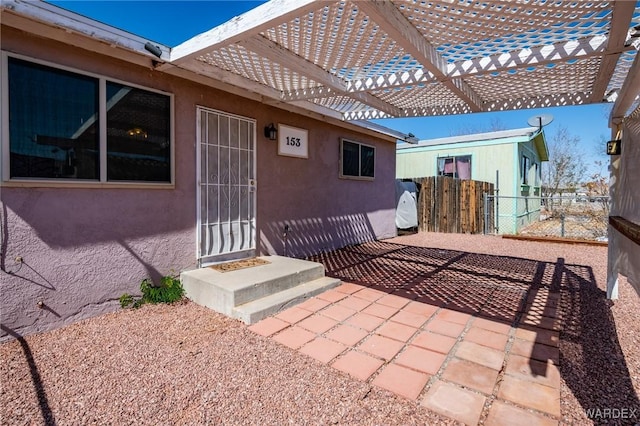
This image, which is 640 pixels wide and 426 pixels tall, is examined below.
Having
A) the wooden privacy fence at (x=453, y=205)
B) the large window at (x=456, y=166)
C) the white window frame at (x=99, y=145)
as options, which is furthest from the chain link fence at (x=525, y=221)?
the white window frame at (x=99, y=145)

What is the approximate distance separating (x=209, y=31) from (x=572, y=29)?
323cm

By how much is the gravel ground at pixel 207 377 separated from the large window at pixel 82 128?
150cm

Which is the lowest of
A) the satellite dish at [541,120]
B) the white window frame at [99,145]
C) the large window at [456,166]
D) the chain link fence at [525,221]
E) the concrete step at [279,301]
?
the concrete step at [279,301]

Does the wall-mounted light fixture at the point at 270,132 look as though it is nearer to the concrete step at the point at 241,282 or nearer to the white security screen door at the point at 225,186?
the white security screen door at the point at 225,186

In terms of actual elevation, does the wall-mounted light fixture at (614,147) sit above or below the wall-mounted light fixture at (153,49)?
below

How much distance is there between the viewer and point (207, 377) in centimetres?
230

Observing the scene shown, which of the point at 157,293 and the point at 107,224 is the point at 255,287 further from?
the point at 107,224

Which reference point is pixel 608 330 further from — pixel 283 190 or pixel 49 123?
pixel 49 123

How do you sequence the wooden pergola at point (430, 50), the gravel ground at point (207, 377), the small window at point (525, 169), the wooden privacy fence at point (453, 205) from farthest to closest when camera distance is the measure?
the small window at point (525, 169), the wooden privacy fence at point (453, 205), the wooden pergola at point (430, 50), the gravel ground at point (207, 377)

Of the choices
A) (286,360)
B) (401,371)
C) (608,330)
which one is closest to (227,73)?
(286,360)

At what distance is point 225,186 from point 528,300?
4183mm

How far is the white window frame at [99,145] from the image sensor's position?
105 inches

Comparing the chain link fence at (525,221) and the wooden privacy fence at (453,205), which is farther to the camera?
the wooden privacy fence at (453,205)

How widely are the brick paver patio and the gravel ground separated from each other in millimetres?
144
